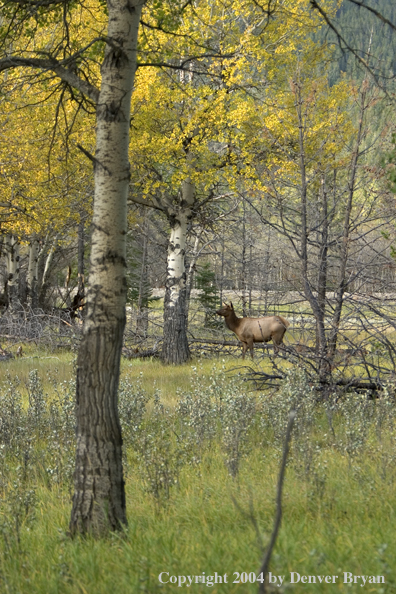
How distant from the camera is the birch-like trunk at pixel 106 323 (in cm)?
366

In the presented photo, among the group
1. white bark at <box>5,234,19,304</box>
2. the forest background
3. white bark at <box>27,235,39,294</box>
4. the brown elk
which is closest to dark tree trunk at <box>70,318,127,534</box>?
the forest background

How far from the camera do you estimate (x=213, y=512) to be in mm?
3863

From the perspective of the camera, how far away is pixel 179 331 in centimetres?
1425

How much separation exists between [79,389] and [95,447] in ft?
1.33

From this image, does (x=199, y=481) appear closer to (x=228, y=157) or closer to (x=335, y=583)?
(x=335, y=583)

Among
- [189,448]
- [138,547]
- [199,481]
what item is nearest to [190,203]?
[189,448]

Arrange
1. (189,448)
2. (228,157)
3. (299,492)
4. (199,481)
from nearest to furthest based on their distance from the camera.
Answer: (299,492) < (199,481) < (189,448) < (228,157)

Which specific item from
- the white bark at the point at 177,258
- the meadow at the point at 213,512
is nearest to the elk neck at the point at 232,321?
the white bark at the point at 177,258

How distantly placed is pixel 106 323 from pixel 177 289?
1051cm

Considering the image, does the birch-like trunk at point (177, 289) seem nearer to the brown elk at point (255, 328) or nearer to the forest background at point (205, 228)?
the forest background at point (205, 228)

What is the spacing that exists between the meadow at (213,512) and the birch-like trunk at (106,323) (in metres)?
0.26

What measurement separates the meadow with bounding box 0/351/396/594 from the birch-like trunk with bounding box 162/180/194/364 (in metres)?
7.50

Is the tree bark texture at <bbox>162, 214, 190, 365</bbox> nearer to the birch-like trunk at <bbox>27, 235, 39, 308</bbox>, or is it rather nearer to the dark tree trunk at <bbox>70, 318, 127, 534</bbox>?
the birch-like trunk at <bbox>27, 235, 39, 308</bbox>

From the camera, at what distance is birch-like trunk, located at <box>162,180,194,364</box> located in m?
14.1
